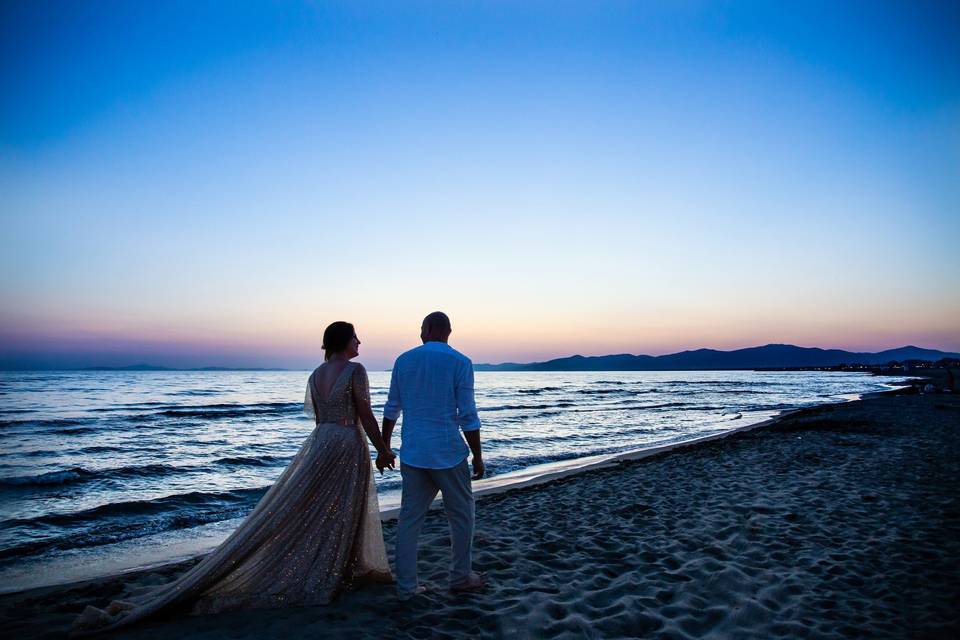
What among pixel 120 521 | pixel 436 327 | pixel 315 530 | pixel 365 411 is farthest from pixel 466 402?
pixel 120 521

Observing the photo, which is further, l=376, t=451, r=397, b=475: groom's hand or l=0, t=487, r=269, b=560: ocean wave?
l=0, t=487, r=269, b=560: ocean wave

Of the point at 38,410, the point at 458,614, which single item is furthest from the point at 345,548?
the point at 38,410

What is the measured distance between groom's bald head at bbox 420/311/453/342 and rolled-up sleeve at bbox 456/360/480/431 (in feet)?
1.10

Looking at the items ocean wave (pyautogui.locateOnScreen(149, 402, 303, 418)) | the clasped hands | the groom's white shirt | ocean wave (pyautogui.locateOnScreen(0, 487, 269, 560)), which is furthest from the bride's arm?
ocean wave (pyautogui.locateOnScreen(149, 402, 303, 418))

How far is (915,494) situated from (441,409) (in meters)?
7.46

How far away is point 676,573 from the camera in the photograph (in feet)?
15.2

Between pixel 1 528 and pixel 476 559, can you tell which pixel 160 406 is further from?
pixel 476 559

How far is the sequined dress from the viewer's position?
3869mm

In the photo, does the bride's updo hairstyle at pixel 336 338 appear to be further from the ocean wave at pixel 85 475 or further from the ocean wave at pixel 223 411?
the ocean wave at pixel 223 411

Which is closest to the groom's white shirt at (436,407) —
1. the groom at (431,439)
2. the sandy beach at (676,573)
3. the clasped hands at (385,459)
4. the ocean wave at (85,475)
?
the groom at (431,439)

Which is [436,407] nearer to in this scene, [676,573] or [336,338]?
[336,338]

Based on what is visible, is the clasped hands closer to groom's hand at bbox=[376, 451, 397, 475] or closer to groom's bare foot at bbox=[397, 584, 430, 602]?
groom's hand at bbox=[376, 451, 397, 475]

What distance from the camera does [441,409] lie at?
4031mm

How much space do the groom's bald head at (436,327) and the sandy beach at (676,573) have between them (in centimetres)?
210
